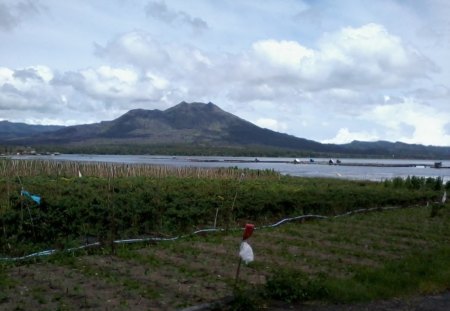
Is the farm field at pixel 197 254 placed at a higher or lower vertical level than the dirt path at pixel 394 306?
higher

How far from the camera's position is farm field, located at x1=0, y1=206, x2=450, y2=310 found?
711 cm

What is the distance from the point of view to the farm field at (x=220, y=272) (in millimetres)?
7113

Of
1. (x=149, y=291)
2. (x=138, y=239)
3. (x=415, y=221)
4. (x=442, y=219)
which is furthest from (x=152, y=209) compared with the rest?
(x=442, y=219)

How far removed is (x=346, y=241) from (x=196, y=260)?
4685 mm

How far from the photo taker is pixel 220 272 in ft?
28.8

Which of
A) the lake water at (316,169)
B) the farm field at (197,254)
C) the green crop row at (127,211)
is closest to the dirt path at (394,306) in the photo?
the farm field at (197,254)

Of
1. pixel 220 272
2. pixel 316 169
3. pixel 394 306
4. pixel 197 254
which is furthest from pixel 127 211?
pixel 316 169

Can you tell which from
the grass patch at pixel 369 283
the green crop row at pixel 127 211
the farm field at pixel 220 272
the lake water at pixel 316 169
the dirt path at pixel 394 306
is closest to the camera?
the farm field at pixel 220 272

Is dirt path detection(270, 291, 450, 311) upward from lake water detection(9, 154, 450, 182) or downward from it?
upward

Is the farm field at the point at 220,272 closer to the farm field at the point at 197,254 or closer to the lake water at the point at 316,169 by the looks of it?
the farm field at the point at 197,254

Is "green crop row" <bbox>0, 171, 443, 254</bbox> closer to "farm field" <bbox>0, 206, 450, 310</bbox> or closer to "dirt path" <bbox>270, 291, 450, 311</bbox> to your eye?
"farm field" <bbox>0, 206, 450, 310</bbox>

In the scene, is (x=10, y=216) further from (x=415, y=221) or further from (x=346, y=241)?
(x=415, y=221)

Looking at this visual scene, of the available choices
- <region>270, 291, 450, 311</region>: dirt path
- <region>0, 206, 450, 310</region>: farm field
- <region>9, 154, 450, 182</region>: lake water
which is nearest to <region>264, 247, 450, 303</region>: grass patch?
<region>0, 206, 450, 310</region>: farm field

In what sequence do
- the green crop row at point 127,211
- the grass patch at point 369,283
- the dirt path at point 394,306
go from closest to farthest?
the dirt path at point 394,306
the grass patch at point 369,283
the green crop row at point 127,211
